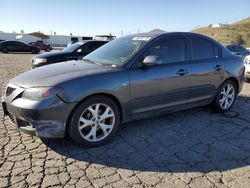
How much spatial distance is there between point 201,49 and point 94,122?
2609 mm

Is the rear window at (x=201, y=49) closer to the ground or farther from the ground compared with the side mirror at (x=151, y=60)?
farther from the ground

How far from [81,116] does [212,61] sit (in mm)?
2931

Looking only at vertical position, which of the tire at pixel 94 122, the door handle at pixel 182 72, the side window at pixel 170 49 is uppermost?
the side window at pixel 170 49

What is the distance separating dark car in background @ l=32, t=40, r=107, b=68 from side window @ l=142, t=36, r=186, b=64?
17.6ft

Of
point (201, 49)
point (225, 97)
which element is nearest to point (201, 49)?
point (201, 49)

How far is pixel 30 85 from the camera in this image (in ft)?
11.6

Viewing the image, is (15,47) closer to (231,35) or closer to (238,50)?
(238,50)

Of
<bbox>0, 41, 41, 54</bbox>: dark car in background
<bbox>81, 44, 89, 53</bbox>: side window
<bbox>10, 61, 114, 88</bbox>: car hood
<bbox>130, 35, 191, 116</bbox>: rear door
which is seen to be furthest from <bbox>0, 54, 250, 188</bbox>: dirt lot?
<bbox>0, 41, 41, 54</bbox>: dark car in background

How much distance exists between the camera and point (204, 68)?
16.3ft

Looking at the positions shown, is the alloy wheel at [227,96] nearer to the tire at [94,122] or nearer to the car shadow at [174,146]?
the car shadow at [174,146]

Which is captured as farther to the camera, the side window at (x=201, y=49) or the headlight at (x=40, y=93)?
the side window at (x=201, y=49)

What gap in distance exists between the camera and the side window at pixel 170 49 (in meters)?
4.39

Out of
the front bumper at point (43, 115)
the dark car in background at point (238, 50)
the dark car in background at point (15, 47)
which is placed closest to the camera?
the front bumper at point (43, 115)

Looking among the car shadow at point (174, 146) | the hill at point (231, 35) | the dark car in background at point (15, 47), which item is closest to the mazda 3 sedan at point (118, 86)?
the car shadow at point (174, 146)
